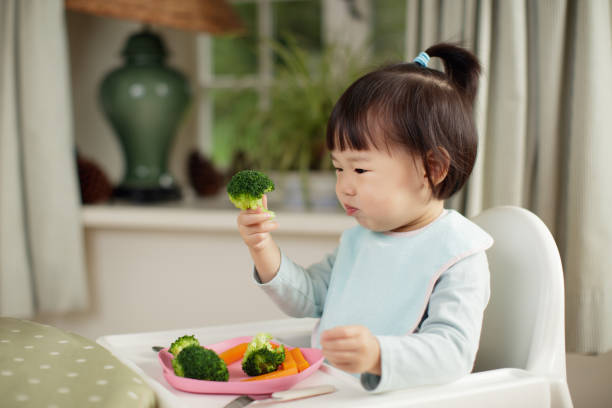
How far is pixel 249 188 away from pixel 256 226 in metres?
0.08

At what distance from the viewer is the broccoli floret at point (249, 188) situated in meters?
0.83

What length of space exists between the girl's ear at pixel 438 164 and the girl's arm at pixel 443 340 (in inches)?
5.0

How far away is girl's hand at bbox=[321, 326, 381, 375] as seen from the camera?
0.65m

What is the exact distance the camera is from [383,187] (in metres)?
0.86

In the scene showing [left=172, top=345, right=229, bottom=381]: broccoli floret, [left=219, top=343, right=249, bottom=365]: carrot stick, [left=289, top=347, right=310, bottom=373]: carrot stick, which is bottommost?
[left=219, top=343, right=249, bottom=365]: carrot stick

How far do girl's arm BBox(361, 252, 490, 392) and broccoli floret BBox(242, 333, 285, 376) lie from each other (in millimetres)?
129

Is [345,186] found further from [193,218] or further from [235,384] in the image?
[193,218]

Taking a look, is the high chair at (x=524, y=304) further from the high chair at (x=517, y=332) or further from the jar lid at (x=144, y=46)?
the jar lid at (x=144, y=46)

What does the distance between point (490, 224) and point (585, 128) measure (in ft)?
1.30

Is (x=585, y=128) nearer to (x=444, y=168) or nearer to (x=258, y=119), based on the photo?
(x=444, y=168)

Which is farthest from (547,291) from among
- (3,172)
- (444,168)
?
(3,172)

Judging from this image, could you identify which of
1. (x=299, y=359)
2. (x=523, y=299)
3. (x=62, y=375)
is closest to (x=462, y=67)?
(x=523, y=299)

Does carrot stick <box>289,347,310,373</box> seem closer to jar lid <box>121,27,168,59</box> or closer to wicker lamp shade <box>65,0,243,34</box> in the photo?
wicker lamp shade <box>65,0,243,34</box>

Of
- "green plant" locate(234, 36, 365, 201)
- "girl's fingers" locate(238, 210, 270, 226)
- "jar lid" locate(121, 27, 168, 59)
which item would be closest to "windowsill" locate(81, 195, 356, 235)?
"green plant" locate(234, 36, 365, 201)
